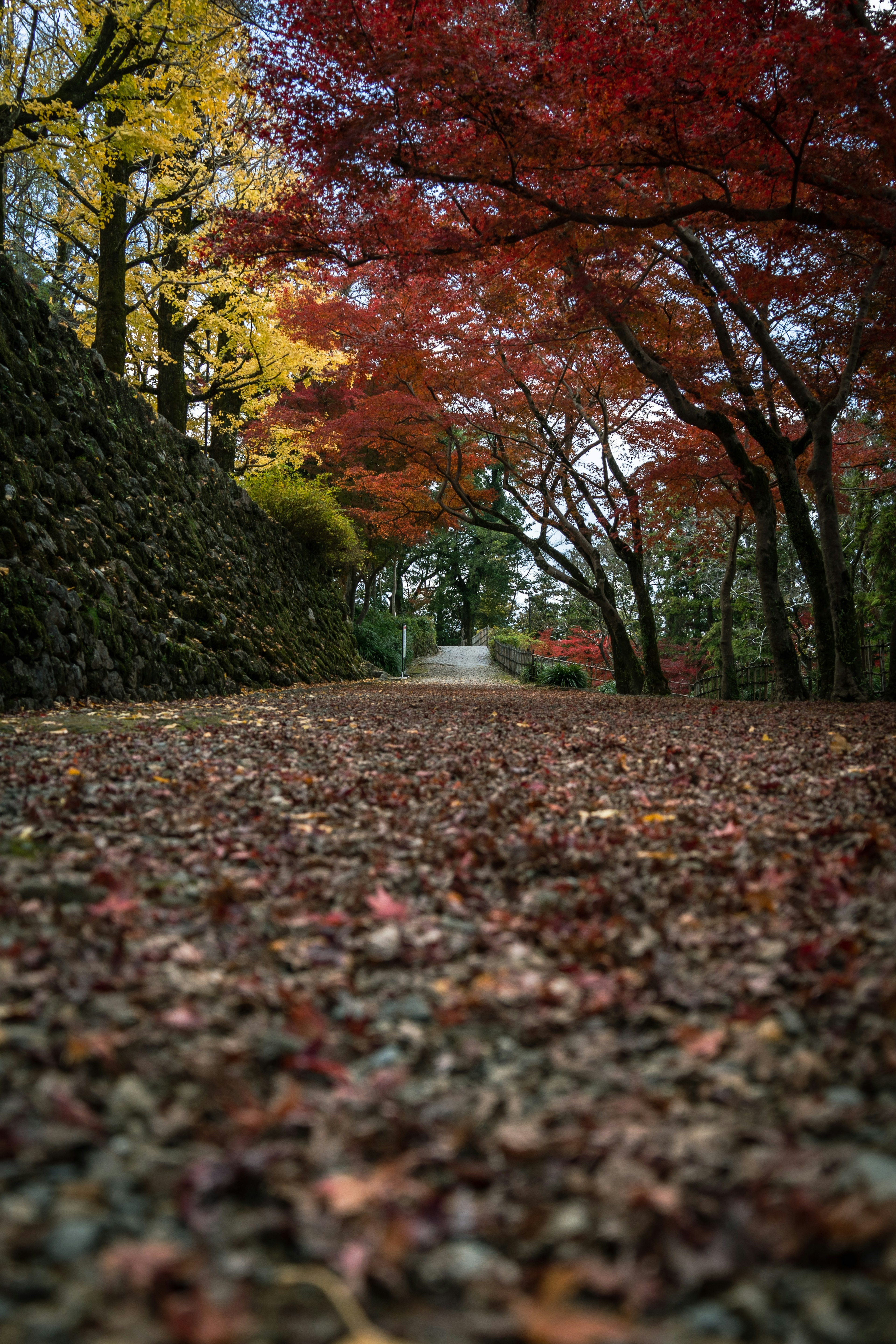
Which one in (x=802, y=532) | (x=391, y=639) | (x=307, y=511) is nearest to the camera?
(x=802, y=532)

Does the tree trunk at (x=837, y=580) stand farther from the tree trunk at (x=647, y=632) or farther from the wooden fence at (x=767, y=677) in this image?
the tree trunk at (x=647, y=632)

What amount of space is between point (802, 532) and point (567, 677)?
1087 cm

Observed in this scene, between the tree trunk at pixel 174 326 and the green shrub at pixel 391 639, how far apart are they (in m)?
8.38

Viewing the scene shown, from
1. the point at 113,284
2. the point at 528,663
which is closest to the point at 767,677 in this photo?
the point at 528,663

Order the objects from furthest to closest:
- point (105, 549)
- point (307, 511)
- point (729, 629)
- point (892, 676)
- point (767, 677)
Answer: point (767, 677), point (307, 511), point (729, 629), point (892, 676), point (105, 549)

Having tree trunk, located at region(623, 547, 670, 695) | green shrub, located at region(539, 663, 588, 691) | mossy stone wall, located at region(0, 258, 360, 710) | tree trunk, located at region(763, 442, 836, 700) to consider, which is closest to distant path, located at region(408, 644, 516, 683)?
green shrub, located at region(539, 663, 588, 691)

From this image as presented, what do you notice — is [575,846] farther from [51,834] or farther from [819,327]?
[819,327]

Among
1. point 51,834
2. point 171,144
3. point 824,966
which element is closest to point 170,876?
point 51,834

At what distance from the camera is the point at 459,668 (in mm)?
29328

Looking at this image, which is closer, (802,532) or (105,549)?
(105,549)

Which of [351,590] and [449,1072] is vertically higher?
[351,590]

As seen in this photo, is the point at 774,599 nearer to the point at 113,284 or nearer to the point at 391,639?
the point at 113,284

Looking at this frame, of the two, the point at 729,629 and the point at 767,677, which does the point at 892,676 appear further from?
the point at 767,677

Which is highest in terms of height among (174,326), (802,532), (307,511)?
(174,326)
